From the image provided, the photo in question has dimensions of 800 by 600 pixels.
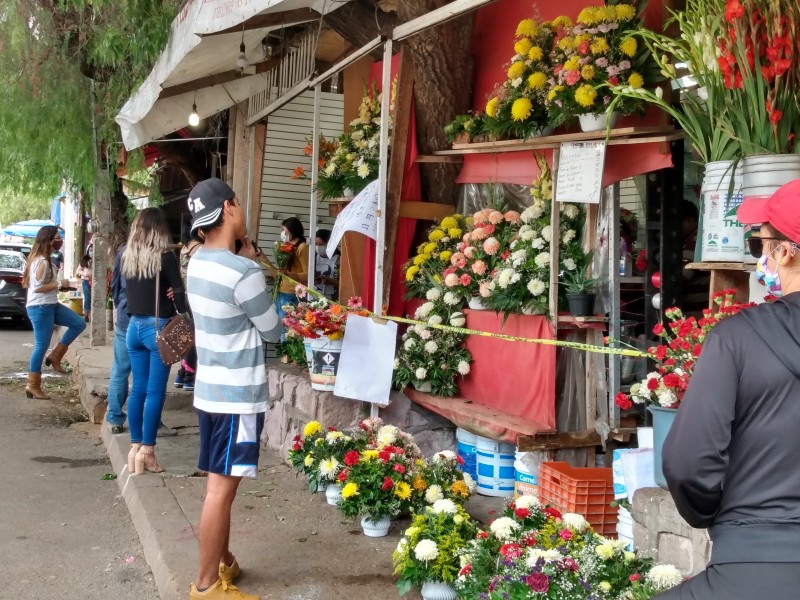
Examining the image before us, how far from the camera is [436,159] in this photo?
21.5 ft

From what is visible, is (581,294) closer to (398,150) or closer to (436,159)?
(436,159)

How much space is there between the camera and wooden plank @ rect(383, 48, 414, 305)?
6.51 meters

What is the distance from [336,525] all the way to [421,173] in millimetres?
3028

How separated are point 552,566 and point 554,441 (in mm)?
1883

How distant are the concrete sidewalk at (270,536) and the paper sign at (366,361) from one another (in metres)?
0.80

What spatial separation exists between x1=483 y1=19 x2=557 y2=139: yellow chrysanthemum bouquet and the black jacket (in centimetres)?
339

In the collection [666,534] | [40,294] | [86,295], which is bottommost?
[666,534]

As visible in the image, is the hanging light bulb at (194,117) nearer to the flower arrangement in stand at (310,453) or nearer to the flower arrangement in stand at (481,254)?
the flower arrangement in stand at (481,254)

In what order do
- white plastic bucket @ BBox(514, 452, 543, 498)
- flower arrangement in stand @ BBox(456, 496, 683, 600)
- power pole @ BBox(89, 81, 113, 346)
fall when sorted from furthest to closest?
power pole @ BBox(89, 81, 113, 346)
white plastic bucket @ BBox(514, 452, 543, 498)
flower arrangement in stand @ BBox(456, 496, 683, 600)

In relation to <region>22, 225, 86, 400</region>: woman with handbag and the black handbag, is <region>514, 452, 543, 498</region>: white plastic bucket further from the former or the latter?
<region>22, 225, 86, 400</region>: woman with handbag

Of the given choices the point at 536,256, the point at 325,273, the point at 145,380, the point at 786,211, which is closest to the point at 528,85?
the point at 536,256

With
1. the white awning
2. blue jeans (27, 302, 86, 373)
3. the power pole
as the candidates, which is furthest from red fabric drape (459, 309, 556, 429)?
the power pole

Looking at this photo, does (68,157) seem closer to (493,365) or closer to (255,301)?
(493,365)

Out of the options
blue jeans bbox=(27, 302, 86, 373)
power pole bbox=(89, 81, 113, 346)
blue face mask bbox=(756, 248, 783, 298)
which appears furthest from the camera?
power pole bbox=(89, 81, 113, 346)
